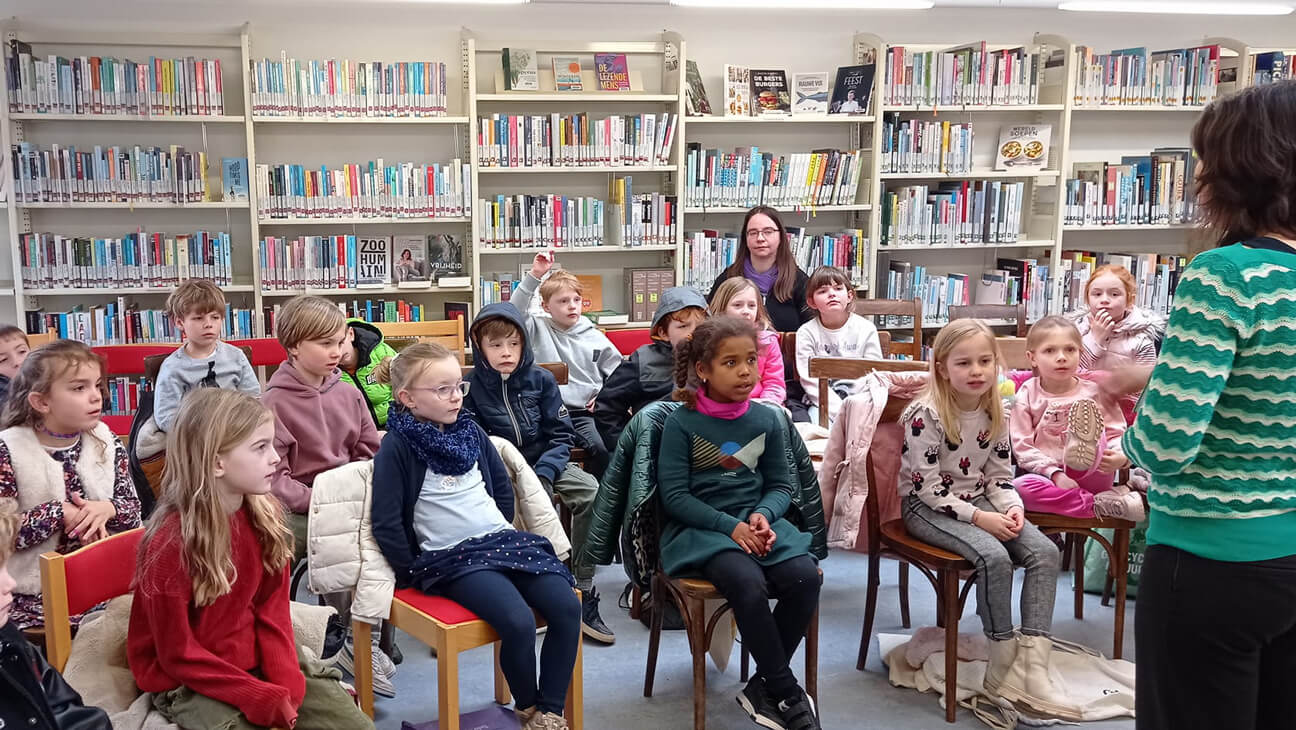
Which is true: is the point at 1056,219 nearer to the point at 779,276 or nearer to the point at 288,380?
the point at 779,276

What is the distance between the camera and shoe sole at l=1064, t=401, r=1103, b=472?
9.24ft

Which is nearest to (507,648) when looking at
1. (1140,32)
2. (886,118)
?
(886,118)

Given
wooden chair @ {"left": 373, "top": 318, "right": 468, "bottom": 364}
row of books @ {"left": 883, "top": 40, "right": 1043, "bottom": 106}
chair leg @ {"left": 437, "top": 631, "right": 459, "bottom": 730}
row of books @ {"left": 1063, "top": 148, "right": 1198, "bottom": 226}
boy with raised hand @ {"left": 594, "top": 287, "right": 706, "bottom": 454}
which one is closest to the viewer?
chair leg @ {"left": 437, "top": 631, "right": 459, "bottom": 730}

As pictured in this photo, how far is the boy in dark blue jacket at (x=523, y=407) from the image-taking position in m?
3.39

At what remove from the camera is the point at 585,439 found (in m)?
3.66

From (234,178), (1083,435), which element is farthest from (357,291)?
(1083,435)

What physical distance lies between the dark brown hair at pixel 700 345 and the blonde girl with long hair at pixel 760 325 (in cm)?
88

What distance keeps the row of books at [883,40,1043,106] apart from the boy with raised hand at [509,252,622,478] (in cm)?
255

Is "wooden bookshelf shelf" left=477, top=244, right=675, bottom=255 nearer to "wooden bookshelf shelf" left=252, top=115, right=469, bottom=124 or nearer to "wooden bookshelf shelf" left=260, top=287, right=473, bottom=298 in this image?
"wooden bookshelf shelf" left=260, top=287, right=473, bottom=298

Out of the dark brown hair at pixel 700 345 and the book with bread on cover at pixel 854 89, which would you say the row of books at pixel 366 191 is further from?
the dark brown hair at pixel 700 345

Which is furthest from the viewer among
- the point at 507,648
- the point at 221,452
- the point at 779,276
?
the point at 779,276

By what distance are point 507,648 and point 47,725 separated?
0.96m

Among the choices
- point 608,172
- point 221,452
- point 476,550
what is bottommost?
point 476,550

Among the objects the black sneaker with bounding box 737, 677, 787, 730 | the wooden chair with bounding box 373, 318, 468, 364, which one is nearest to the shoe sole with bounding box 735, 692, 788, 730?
the black sneaker with bounding box 737, 677, 787, 730
